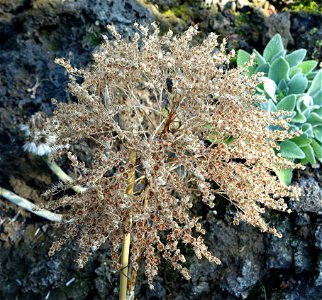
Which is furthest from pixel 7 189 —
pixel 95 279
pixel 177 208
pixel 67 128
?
pixel 177 208

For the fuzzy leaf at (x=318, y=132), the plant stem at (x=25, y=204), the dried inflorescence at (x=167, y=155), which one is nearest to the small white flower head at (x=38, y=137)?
the plant stem at (x=25, y=204)

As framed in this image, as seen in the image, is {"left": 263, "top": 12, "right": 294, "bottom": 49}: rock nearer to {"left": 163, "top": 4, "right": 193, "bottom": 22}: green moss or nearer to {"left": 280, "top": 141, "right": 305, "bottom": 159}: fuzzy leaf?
{"left": 163, "top": 4, "right": 193, "bottom": 22}: green moss

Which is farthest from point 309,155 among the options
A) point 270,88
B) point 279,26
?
point 279,26

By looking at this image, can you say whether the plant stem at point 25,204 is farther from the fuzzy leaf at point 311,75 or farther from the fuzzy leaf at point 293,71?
the fuzzy leaf at point 311,75

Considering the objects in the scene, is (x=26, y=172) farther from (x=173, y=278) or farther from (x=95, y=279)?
(x=173, y=278)

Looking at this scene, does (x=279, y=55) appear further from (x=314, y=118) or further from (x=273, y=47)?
(x=314, y=118)
